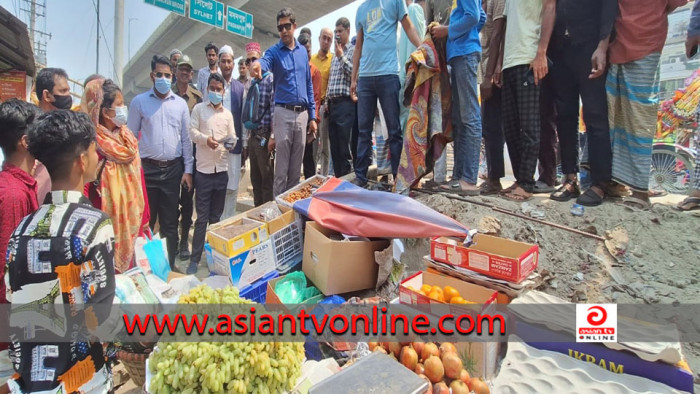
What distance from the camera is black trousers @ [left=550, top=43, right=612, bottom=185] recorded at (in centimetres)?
311

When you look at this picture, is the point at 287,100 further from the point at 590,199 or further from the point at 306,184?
the point at 590,199

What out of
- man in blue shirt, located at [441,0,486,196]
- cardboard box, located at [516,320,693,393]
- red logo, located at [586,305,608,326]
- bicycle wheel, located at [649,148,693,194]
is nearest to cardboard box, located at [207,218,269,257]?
cardboard box, located at [516,320,693,393]

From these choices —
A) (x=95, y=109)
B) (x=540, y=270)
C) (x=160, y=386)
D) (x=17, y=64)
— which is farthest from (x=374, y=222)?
(x=17, y=64)

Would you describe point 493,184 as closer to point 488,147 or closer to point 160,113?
point 488,147

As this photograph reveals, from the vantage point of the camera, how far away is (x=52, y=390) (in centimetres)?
137

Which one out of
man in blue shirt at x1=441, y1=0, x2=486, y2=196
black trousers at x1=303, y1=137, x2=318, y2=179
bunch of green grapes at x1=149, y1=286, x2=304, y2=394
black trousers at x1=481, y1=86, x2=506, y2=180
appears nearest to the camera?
bunch of green grapes at x1=149, y1=286, x2=304, y2=394

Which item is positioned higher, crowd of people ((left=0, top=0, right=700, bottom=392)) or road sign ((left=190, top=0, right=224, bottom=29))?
road sign ((left=190, top=0, right=224, bottom=29))

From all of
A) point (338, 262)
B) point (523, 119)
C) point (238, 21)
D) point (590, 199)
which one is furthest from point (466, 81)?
point (238, 21)

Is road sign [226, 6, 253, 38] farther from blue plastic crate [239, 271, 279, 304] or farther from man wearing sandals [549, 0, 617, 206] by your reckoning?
blue plastic crate [239, 271, 279, 304]

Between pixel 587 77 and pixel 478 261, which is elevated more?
pixel 587 77

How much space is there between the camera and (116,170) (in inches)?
117

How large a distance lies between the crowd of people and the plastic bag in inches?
14.5

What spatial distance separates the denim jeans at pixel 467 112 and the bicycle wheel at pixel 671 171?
11.0ft

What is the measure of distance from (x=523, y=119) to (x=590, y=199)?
89cm
